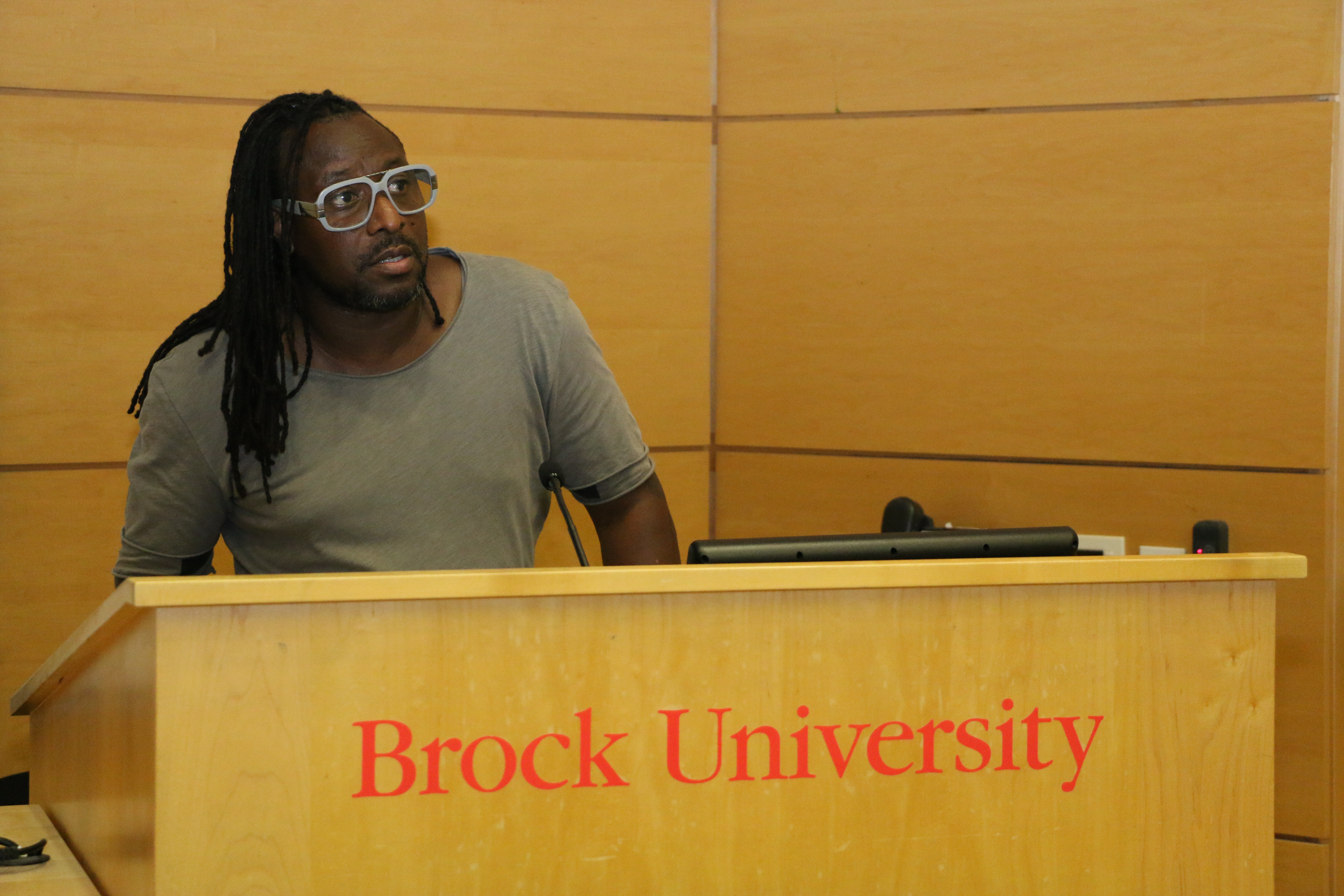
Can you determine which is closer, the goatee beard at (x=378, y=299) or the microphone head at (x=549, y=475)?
the microphone head at (x=549, y=475)

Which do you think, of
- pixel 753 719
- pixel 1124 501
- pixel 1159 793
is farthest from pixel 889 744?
pixel 1124 501

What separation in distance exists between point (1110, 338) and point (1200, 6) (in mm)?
657

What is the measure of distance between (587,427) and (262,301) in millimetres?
462

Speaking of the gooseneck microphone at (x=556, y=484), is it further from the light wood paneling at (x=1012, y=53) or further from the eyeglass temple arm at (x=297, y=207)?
the light wood paneling at (x=1012, y=53)

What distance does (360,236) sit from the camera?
161cm

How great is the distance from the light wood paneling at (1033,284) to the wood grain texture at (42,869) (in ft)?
5.48

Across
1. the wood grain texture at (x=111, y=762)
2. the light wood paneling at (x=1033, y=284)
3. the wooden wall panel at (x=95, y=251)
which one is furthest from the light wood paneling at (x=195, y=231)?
the wood grain texture at (x=111, y=762)

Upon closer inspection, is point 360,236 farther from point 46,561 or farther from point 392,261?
point 46,561

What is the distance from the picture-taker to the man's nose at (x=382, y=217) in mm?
1607

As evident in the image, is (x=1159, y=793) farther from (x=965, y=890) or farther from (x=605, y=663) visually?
(x=605, y=663)

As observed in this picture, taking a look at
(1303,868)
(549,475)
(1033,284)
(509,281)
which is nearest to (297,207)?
(509,281)

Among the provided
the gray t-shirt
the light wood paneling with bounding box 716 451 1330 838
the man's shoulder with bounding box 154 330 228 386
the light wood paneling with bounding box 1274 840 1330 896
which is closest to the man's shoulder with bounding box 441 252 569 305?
the gray t-shirt

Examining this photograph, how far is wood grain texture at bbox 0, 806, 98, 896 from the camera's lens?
4.01 feet

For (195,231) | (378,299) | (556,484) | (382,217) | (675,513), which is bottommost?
(675,513)
